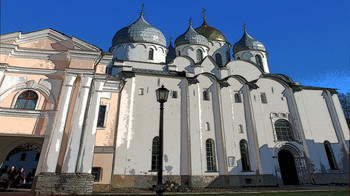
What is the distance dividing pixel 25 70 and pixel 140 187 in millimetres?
9279

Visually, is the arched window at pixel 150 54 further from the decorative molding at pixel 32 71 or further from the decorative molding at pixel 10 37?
the decorative molding at pixel 10 37

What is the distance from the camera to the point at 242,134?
54.3 feet

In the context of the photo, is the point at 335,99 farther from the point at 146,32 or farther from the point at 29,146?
the point at 29,146

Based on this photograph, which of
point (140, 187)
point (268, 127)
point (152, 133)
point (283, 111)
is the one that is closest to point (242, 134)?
point (268, 127)

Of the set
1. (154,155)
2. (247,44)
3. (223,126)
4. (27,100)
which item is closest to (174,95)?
(223,126)

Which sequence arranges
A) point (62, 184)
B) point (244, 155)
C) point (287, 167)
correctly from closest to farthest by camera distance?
point (62, 184) → point (244, 155) → point (287, 167)

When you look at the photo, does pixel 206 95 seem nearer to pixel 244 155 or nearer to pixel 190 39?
pixel 244 155

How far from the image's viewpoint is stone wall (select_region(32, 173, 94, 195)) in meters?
8.11

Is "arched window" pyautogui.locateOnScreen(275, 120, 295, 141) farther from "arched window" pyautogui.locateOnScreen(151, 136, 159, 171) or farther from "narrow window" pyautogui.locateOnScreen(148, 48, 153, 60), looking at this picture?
"narrow window" pyautogui.locateOnScreen(148, 48, 153, 60)

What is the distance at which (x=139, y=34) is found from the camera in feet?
69.1

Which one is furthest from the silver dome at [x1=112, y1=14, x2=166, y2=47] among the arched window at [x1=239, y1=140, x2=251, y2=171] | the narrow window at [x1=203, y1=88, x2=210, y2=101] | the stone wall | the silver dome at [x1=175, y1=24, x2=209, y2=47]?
the stone wall

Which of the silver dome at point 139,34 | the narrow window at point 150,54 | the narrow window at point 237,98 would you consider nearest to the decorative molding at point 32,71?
the narrow window at point 150,54

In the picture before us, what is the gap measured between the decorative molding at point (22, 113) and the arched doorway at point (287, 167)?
17.2 meters

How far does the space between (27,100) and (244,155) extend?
14502 mm
